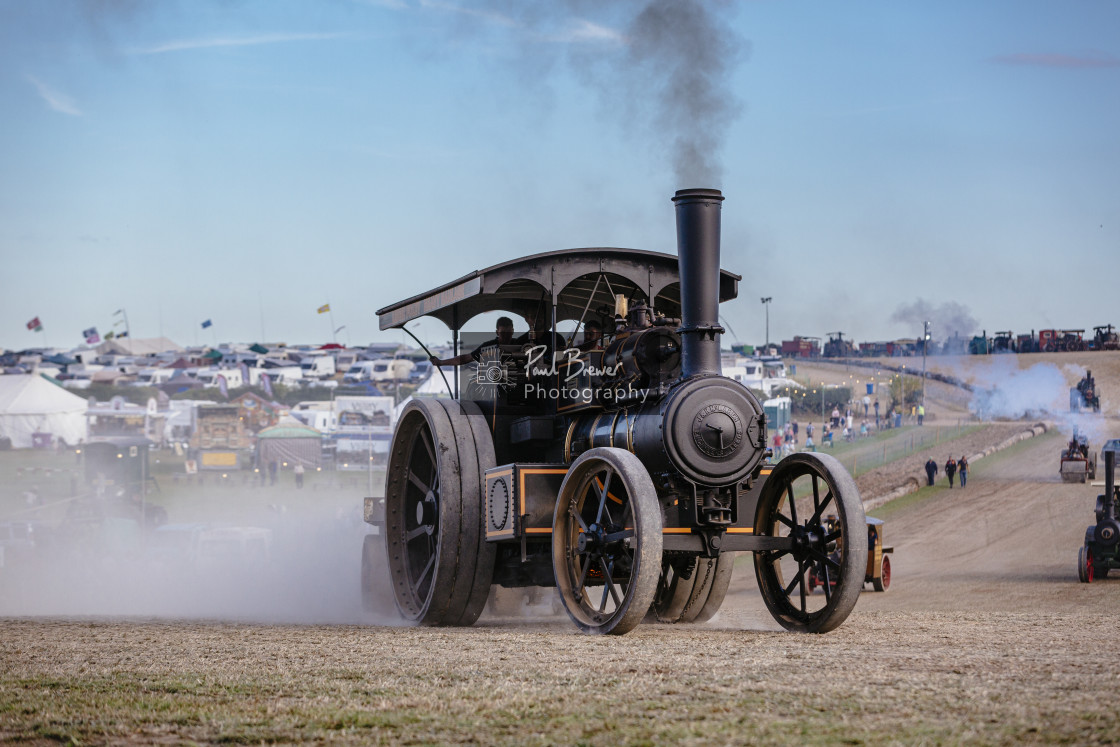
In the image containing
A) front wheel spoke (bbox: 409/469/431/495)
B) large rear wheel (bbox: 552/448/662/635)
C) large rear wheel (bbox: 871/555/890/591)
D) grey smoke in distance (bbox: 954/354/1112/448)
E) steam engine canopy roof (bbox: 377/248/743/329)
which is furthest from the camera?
grey smoke in distance (bbox: 954/354/1112/448)

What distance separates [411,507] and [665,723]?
8.03m

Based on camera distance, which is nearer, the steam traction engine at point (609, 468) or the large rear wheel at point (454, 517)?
the steam traction engine at point (609, 468)

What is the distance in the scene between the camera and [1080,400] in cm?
4438

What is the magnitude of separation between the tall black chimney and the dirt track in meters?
1.99

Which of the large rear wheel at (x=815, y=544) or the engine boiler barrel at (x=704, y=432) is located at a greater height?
the engine boiler barrel at (x=704, y=432)

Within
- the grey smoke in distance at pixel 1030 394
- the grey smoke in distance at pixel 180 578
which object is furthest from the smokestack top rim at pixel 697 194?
the grey smoke in distance at pixel 1030 394

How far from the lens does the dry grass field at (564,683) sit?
5086mm

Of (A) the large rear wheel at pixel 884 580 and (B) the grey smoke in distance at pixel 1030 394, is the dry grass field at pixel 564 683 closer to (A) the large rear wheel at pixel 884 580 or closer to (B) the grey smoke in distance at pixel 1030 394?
(A) the large rear wheel at pixel 884 580

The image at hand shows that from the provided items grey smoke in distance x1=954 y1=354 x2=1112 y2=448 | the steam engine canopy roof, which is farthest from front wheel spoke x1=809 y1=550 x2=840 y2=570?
grey smoke in distance x1=954 y1=354 x2=1112 y2=448

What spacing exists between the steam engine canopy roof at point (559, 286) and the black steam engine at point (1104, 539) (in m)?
8.42

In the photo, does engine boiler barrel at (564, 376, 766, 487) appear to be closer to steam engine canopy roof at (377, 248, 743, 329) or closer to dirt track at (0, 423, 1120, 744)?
dirt track at (0, 423, 1120, 744)

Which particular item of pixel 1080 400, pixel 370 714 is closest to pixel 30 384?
pixel 1080 400

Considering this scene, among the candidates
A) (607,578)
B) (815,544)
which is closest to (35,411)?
(607,578)

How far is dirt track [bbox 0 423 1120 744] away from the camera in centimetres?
511
